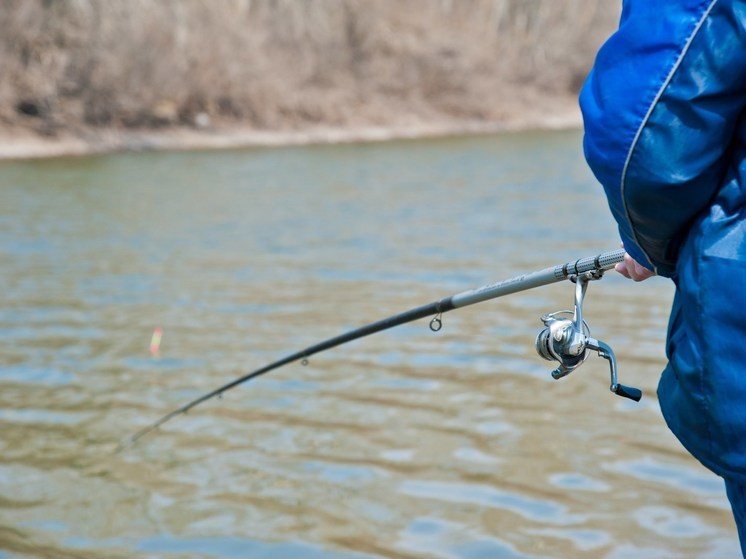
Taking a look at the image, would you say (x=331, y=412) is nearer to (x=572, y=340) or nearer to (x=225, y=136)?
(x=572, y=340)

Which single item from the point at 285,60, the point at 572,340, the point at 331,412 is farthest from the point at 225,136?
the point at 572,340

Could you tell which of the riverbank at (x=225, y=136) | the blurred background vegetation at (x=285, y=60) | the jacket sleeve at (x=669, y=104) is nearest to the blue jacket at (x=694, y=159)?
the jacket sleeve at (x=669, y=104)

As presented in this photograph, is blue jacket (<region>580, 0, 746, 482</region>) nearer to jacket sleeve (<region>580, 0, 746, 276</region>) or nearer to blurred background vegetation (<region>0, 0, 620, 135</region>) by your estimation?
jacket sleeve (<region>580, 0, 746, 276</region>)

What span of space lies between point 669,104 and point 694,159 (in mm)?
111

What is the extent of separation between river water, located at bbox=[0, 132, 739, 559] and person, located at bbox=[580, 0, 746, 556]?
6.69 ft

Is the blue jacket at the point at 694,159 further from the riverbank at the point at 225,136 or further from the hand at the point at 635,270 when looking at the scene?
the riverbank at the point at 225,136

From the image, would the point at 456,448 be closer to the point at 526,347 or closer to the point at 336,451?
the point at 336,451

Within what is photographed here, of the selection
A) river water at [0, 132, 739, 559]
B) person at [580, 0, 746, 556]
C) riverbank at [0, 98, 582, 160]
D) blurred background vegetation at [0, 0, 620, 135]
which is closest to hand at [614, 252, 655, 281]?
person at [580, 0, 746, 556]

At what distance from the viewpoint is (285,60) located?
3984 cm

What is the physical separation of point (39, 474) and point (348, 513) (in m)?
1.54

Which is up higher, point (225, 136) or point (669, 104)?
point (669, 104)

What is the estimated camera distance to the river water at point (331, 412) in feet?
14.3

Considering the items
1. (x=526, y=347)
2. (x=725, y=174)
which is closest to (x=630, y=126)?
(x=725, y=174)

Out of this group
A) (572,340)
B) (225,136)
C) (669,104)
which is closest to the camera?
(669,104)
